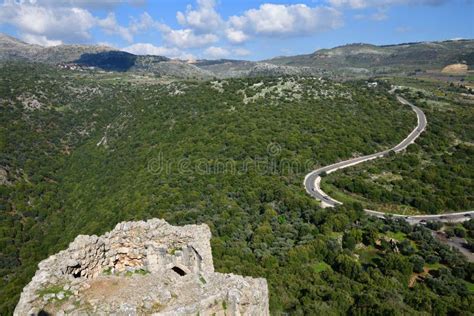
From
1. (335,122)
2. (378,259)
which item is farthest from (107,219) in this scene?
(335,122)

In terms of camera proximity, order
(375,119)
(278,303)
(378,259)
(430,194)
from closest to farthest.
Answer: (278,303), (378,259), (430,194), (375,119)

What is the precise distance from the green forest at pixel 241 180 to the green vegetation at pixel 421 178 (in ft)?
2.38

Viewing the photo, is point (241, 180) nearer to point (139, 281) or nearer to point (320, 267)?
point (320, 267)

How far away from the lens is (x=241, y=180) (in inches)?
2080

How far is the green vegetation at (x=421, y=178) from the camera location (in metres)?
51.3

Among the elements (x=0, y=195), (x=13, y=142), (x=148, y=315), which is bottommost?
(x=0, y=195)

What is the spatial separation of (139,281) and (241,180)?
38012 millimetres

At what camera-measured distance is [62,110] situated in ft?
329

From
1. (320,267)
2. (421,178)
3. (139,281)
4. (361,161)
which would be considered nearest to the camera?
(139,281)

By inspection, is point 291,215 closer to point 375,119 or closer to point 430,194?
point 430,194

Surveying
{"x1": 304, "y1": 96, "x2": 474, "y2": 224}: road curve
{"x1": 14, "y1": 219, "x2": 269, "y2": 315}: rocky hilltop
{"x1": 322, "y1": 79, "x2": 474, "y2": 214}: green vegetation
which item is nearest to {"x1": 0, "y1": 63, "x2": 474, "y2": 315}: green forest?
{"x1": 322, "y1": 79, "x2": 474, "y2": 214}: green vegetation

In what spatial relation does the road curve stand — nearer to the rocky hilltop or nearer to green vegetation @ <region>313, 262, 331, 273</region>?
green vegetation @ <region>313, 262, 331, 273</region>

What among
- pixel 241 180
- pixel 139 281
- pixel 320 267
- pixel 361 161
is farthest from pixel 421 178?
pixel 139 281

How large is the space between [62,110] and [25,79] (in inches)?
826
